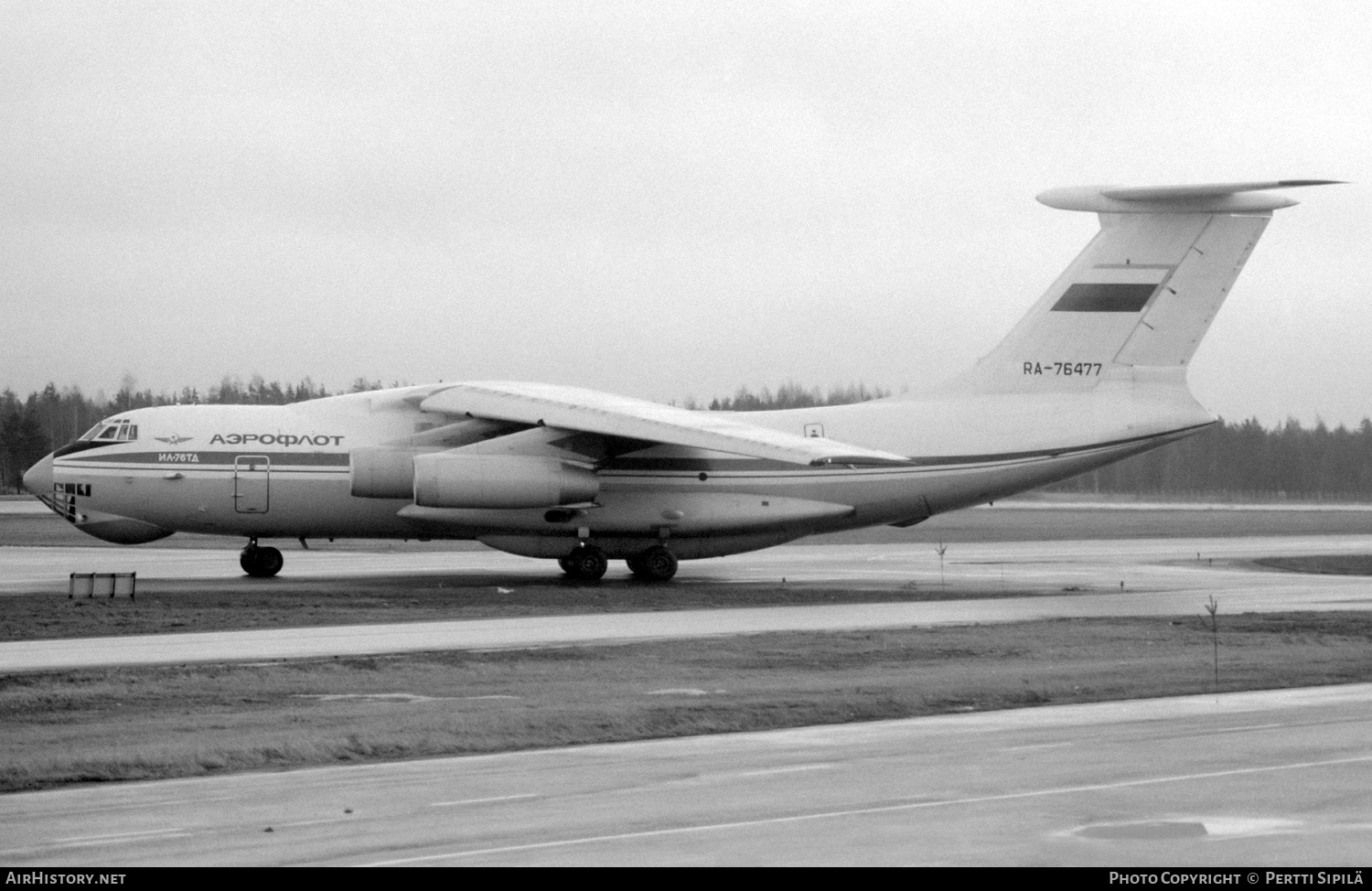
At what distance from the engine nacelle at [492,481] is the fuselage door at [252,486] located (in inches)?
115

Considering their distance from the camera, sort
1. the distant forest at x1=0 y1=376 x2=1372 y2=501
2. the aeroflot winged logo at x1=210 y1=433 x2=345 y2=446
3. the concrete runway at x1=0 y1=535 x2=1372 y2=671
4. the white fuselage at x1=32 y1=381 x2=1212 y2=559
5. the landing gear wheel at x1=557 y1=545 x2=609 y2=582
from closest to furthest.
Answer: the concrete runway at x1=0 y1=535 x2=1372 y2=671, the white fuselage at x1=32 y1=381 x2=1212 y2=559, the aeroflot winged logo at x1=210 y1=433 x2=345 y2=446, the landing gear wheel at x1=557 y1=545 x2=609 y2=582, the distant forest at x1=0 y1=376 x2=1372 y2=501

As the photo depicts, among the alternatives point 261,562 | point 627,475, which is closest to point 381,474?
point 261,562

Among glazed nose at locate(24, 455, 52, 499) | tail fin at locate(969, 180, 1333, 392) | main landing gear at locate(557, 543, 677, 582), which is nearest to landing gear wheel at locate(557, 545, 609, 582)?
main landing gear at locate(557, 543, 677, 582)

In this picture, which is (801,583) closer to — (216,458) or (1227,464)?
(216,458)

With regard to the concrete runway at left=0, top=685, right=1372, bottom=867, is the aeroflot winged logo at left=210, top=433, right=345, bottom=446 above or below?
above

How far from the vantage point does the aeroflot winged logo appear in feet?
97.9

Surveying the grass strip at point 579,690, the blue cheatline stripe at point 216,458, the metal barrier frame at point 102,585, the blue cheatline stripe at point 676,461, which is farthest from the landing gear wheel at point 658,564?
the grass strip at point 579,690

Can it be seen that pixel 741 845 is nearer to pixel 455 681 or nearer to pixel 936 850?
pixel 936 850

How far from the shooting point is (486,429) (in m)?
30.0

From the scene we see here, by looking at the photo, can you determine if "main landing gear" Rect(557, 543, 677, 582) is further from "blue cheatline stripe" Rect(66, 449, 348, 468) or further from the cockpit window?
the cockpit window

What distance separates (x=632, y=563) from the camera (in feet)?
101

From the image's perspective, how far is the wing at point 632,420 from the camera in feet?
85.4

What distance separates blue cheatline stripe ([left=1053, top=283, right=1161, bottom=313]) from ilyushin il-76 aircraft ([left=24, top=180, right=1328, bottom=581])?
0.03 m

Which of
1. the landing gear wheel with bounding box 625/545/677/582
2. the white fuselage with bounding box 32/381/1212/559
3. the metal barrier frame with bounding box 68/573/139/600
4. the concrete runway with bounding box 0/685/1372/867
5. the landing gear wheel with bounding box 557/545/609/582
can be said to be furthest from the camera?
the landing gear wheel with bounding box 625/545/677/582
